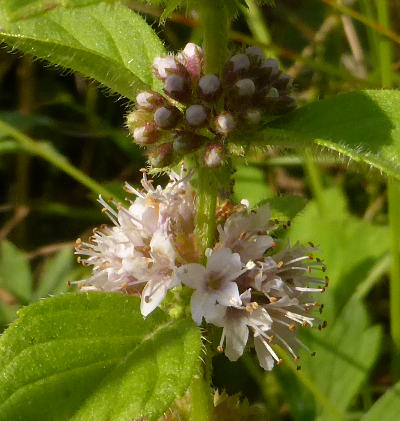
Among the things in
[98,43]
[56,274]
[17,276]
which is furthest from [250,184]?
[98,43]

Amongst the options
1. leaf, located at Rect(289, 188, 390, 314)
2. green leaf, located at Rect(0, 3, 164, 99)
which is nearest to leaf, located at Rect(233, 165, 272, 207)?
leaf, located at Rect(289, 188, 390, 314)

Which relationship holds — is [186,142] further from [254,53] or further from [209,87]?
[254,53]

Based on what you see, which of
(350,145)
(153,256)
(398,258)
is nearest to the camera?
(350,145)

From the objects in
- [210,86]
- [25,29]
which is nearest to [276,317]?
[210,86]

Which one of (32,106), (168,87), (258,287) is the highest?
(168,87)

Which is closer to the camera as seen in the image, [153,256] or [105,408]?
[105,408]

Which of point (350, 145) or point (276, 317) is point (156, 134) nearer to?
point (350, 145)

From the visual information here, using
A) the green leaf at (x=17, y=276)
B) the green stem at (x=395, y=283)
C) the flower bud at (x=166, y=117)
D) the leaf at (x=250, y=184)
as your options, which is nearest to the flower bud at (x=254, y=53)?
the flower bud at (x=166, y=117)
